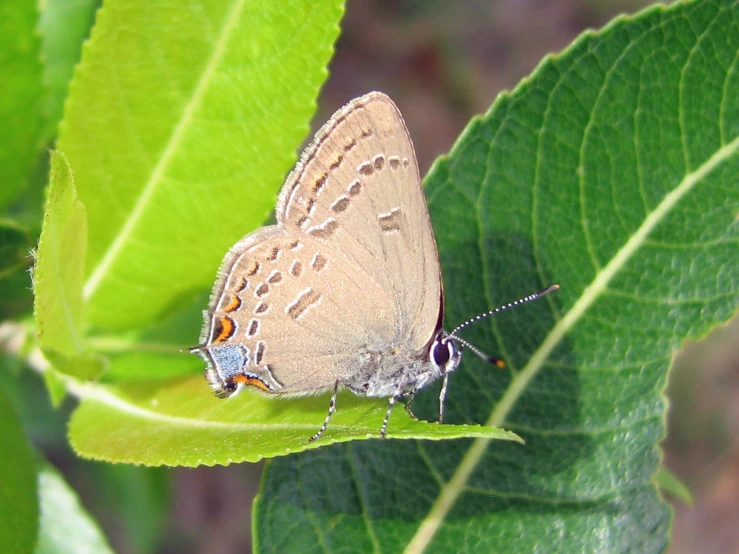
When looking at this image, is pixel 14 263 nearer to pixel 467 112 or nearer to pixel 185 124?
pixel 185 124

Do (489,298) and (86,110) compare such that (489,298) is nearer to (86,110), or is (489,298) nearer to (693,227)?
(693,227)

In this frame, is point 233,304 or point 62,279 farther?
point 233,304

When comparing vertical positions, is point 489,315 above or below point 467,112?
below

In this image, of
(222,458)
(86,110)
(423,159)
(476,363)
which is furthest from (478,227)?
(423,159)

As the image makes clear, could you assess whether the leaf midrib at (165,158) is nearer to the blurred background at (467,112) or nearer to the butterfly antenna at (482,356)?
the butterfly antenna at (482,356)

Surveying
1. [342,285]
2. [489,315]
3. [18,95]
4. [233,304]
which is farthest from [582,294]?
[18,95]

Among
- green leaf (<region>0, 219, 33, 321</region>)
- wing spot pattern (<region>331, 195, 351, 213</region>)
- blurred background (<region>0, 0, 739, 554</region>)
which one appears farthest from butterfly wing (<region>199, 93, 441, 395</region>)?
blurred background (<region>0, 0, 739, 554</region>)

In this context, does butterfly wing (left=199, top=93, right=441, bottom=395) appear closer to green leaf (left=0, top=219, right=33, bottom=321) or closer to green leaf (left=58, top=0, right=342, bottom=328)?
green leaf (left=58, top=0, right=342, bottom=328)
